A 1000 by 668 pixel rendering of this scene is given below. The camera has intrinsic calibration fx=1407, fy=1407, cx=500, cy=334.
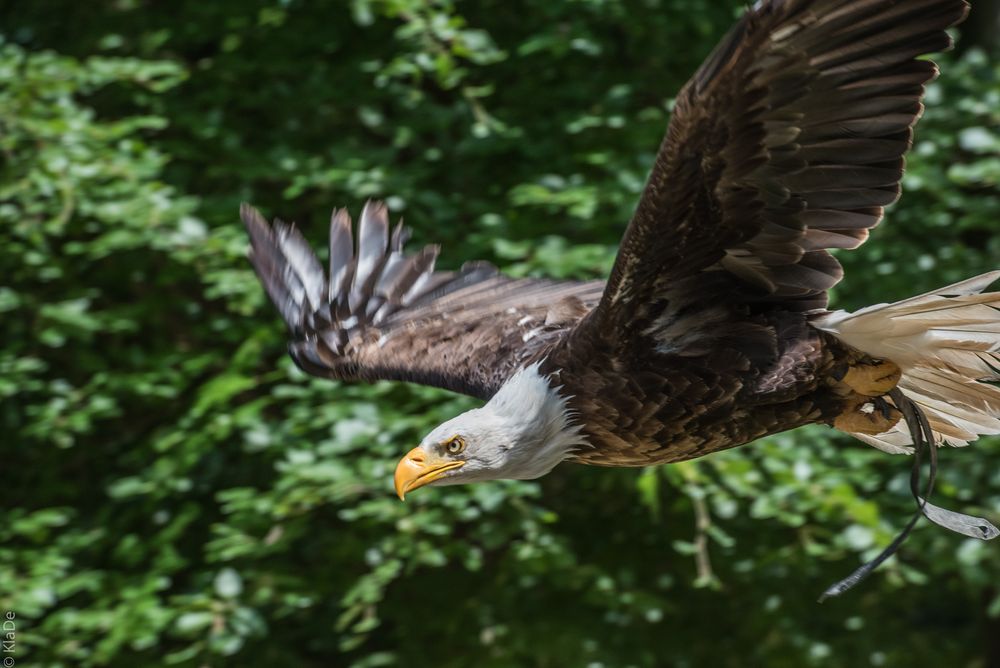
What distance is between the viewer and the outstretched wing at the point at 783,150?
2.96 m

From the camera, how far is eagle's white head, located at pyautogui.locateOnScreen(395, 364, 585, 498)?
3496 millimetres

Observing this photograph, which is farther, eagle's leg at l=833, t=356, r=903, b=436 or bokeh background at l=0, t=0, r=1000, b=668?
bokeh background at l=0, t=0, r=1000, b=668

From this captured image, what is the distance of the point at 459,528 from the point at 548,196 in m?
1.31

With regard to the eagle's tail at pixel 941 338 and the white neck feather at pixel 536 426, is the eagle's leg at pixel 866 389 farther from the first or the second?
the white neck feather at pixel 536 426

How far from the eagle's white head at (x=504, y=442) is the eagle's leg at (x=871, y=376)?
71 cm

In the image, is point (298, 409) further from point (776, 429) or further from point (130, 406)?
point (776, 429)

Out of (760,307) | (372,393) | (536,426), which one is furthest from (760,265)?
(372,393)

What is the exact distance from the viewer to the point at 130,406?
19.9ft

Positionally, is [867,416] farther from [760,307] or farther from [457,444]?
[457,444]

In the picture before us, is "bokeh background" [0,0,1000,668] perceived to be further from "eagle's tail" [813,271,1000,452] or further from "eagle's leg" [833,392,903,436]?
"eagle's tail" [813,271,1000,452]

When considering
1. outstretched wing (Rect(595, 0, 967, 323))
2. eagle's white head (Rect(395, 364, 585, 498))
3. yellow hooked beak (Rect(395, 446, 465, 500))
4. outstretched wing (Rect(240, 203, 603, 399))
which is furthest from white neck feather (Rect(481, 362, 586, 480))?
outstretched wing (Rect(240, 203, 603, 399))

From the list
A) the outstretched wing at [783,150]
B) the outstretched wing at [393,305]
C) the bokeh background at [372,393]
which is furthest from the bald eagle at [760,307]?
the bokeh background at [372,393]

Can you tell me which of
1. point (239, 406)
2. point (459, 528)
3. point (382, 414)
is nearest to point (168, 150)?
point (239, 406)

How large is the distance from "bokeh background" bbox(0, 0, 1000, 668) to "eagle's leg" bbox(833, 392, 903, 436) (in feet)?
3.72
